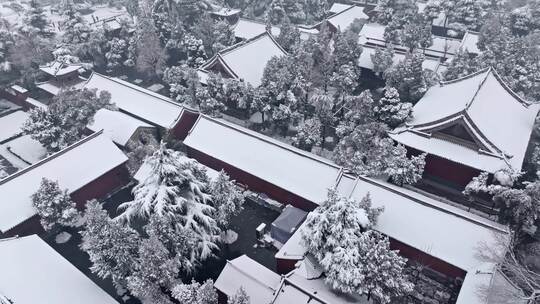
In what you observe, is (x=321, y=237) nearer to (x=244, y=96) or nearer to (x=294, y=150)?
(x=294, y=150)

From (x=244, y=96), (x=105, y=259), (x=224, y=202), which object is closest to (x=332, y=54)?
(x=244, y=96)

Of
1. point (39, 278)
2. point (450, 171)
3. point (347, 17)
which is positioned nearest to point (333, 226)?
point (450, 171)

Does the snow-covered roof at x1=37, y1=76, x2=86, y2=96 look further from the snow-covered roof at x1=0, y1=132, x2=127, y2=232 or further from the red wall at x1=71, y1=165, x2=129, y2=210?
the red wall at x1=71, y1=165, x2=129, y2=210

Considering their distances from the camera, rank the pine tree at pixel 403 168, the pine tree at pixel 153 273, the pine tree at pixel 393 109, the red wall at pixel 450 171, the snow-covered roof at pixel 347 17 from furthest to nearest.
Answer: the snow-covered roof at pixel 347 17, the pine tree at pixel 393 109, the red wall at pixel 450 171, the pine tree at pixel 403 168, the pine tree at pixel 153 273

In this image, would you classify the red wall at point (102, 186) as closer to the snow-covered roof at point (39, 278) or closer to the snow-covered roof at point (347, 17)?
the snow-covered roof at point (39, 278)

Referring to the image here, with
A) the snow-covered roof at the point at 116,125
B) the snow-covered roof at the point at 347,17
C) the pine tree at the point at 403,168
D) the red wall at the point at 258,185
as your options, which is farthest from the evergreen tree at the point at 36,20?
the pine tree at the point at 403,168
